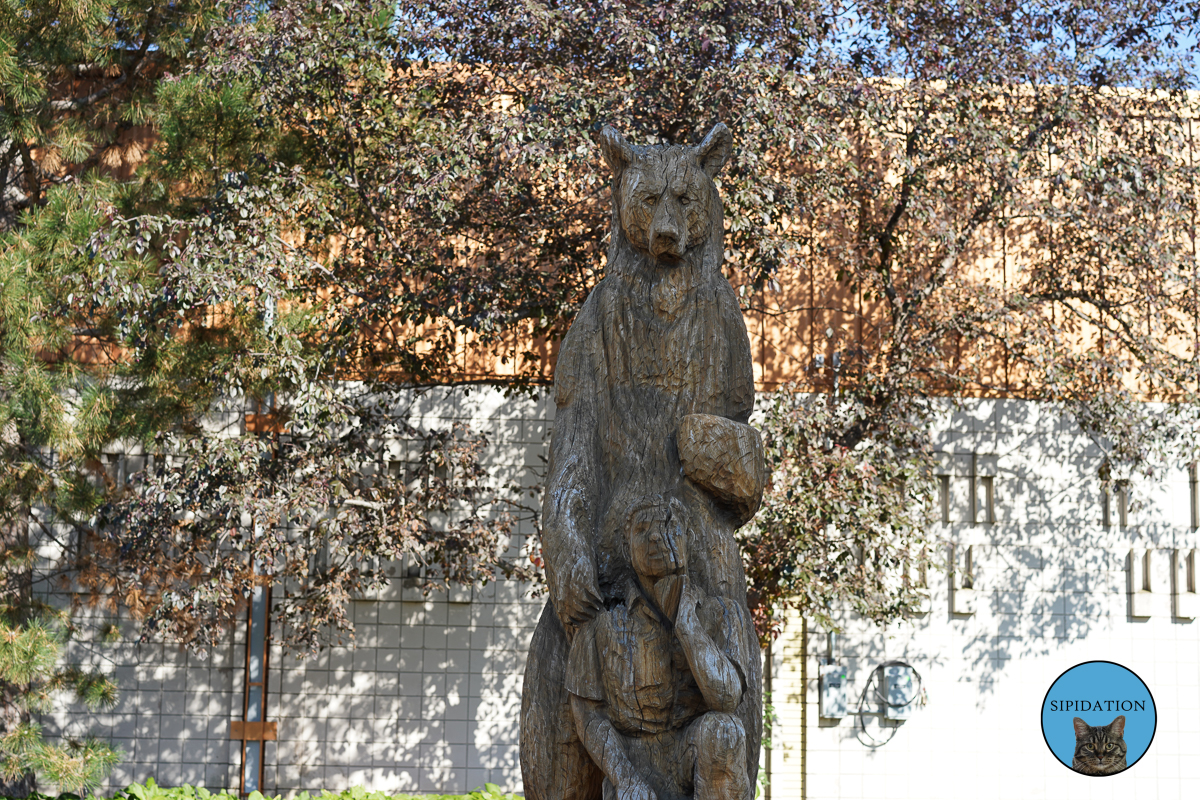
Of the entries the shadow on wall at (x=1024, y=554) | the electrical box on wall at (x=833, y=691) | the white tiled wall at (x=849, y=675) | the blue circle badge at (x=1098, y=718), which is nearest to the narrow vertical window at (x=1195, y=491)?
the shadow on wall at (x=1024, y=554)

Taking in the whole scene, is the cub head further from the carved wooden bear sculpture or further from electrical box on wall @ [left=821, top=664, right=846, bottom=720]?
electrical box on wall @ [left=821, top=664, right=846, bottom=720]

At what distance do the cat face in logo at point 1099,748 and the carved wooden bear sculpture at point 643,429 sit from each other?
6991 millimetres

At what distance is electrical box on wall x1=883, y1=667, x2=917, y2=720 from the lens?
880cm

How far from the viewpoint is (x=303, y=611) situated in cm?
767

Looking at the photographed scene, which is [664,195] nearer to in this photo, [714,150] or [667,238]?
[667,238]

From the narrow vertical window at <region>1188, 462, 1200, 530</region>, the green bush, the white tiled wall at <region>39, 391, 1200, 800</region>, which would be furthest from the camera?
the narrow vertical window at <region>1188, 462, 1200, 530</region>

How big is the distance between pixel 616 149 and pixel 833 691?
6.53 meters

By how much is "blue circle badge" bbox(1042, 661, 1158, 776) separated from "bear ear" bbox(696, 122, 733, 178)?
7067mm

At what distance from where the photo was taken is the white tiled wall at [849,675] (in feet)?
28.6

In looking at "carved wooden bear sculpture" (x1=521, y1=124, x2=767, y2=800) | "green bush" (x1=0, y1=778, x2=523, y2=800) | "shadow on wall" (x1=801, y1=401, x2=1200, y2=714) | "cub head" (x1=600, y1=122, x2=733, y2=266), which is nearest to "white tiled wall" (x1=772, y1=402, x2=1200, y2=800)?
"shadow on wall" (x1=801, y1=401, x2=1200, y2=714)

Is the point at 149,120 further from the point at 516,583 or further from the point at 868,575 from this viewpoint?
the point at 868,575

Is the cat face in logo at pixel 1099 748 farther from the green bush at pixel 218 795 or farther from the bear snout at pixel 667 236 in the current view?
the bear snout at pixel 667 236

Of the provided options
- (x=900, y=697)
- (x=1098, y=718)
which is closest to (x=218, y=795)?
(x=900, y=697)

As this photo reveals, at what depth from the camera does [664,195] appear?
3.19 metres
